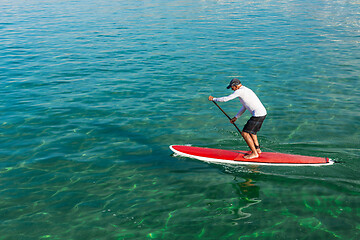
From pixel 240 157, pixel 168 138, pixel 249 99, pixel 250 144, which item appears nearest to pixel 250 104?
pixel 249 99

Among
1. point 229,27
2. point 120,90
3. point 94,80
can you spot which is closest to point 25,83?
point 94,80

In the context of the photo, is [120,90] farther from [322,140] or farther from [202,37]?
[202,37]

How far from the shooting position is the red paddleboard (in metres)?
10.1

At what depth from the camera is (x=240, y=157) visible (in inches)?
414

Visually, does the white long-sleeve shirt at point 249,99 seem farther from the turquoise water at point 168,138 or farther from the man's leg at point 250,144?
the turquoise water at point 168,138

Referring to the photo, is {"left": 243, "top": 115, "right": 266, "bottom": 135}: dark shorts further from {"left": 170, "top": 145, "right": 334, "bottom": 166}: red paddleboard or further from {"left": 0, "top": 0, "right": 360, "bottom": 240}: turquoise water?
{"left": 0, "top": 0, "right": 360, "bottom": 240}: turquoise water

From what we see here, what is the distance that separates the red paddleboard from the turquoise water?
0.65 feet

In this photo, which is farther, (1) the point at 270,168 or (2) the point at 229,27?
(2) the point at 229,27

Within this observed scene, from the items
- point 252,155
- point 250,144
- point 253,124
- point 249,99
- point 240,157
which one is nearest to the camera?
point 249,99

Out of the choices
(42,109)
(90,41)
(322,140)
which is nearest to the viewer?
(322,140)

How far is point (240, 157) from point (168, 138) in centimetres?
313

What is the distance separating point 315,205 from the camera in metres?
8.45

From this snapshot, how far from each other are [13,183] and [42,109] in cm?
604

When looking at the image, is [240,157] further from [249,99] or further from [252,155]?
[249,99]
